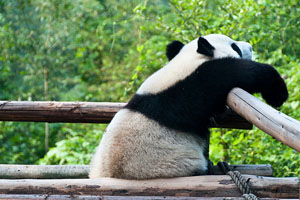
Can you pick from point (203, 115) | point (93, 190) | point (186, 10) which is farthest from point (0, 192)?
point (186, 10)

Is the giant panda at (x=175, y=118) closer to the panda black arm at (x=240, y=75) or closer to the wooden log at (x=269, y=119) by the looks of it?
the panda black arm at (x=240, y=75)

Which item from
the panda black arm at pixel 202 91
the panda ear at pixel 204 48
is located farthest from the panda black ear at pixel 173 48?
the panda black arm at pixel 202 91

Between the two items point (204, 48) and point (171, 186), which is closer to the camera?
point (171, 186)

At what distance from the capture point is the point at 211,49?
96.7 inches

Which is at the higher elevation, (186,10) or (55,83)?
(186,10)

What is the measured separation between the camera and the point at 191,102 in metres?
2.25

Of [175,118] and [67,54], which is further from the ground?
[67,54]

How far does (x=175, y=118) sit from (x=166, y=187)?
44 cm

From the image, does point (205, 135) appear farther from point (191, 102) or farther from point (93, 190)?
point (93, 190)

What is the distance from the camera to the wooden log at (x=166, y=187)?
1928mm

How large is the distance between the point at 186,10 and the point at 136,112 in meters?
2.29

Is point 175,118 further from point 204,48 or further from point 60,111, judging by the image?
point 60,111

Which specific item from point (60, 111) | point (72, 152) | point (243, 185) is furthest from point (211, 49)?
point (72, 152)

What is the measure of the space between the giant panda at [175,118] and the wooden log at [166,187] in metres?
0.18
